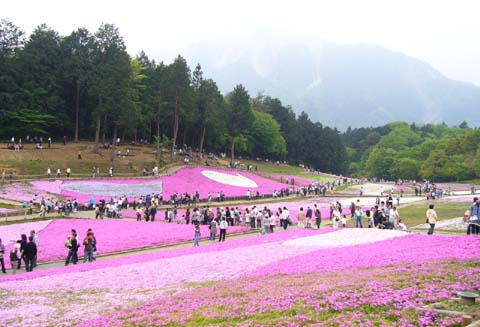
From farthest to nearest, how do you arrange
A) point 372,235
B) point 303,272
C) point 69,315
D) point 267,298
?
point 372,235 < point 303,272 < point 69,315 < point 267,298

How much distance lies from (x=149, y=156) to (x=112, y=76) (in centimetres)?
1443

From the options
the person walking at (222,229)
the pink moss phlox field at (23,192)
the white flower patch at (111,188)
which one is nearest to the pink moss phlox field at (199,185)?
the white flower patch at (111,188)

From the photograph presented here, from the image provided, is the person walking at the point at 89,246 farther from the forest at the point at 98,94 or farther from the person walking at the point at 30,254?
the forest at the point at 98,94

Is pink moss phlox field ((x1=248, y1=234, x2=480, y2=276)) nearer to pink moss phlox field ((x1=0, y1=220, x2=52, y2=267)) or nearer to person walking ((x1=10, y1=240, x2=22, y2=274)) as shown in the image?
person walking ((x1=10, y1=240, x2=22, y2=274))

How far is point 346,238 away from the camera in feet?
91.6

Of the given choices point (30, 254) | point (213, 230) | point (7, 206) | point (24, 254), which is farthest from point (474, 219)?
point (7, 206)

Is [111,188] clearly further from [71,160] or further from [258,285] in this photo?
[258,285]

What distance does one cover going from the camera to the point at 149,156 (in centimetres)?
7525

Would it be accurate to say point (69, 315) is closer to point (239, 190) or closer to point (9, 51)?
point (239, 190)

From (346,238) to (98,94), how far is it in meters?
51.7

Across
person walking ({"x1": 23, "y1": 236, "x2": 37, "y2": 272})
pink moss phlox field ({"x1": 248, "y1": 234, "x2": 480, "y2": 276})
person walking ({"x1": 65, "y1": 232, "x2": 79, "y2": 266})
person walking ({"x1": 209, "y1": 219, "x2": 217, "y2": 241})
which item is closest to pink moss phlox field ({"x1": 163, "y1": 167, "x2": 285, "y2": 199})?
person walking ({"x1": 209, "y1": 219, "x2": 217, "y2": 241})

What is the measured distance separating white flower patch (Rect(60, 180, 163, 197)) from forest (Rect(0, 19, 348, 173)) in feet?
40.1

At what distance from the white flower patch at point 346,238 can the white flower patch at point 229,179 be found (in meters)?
38.5

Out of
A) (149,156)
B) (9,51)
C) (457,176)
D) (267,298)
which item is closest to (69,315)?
(267,298)
